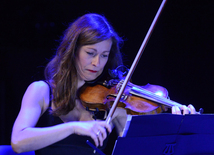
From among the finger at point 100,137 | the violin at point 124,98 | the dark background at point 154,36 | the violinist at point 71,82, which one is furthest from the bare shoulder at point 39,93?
the dark background at point 154,36

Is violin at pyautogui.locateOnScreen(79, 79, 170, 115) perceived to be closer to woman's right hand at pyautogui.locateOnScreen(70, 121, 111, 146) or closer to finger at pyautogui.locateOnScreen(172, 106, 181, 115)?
finger at pyautogui.locateOnScreen(172, 106, 181, 115)

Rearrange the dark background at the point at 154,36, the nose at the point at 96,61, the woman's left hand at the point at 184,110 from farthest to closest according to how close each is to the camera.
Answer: the dark background at the point at 154,36 → the nose at the point at 96,61 → the woman's left hand at the point at 184,110

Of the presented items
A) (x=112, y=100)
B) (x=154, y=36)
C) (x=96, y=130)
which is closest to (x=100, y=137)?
(x=96, y=130)

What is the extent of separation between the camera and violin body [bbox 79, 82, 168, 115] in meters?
1.37

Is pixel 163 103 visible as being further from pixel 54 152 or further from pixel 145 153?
pixel 54 152

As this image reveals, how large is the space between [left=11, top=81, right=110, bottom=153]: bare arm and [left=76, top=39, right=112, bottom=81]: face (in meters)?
0.27

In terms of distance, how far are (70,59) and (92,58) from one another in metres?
0.14

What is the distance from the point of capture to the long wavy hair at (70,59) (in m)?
1.42

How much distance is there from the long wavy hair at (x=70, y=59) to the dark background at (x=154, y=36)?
592mm

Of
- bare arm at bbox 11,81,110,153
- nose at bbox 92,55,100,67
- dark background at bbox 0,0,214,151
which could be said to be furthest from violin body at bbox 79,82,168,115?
dark background at bbox 0,0,214,151

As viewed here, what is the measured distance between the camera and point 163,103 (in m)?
1.42

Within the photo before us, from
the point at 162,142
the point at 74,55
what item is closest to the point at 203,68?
the point at 74,55

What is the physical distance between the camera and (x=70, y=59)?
1.48 m

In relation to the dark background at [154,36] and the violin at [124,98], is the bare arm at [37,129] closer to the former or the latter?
the violin at [124,98]
